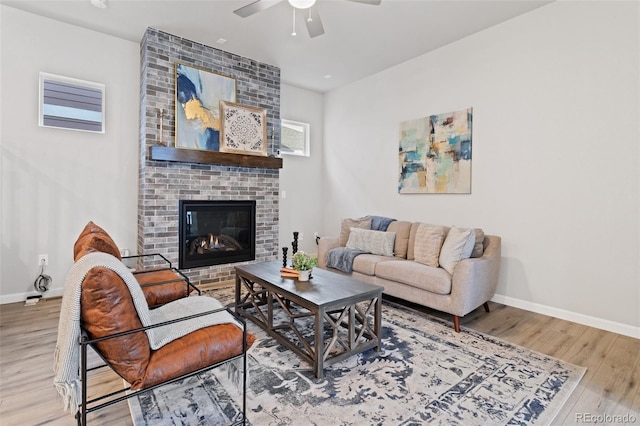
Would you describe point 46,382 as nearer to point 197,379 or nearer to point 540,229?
point 197,379

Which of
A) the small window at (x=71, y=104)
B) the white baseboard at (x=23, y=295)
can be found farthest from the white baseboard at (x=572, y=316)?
the small window at (x=71, y=104)

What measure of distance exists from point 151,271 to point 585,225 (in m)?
3.99

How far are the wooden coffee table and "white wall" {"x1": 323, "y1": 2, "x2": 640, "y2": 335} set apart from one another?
76.9 inches

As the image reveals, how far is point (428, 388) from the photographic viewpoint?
6.47 feet

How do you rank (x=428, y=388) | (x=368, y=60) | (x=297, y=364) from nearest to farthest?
(x=428, y=388)
(x=297, y=364)
(x=368, y=60)

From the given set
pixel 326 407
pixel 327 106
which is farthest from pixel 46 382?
pixel 327 106

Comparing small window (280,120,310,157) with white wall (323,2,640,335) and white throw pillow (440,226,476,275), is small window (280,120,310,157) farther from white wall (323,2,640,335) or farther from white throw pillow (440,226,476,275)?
white throw pillow (440,226,476,275)

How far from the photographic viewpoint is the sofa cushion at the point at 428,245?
130 inches

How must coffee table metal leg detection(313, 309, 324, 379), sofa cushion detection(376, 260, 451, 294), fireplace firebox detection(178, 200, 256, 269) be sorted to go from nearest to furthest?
coffee table metal leg detection(313, 309, 324, 379) < sofa cushion detection(376, 260, 451, 294) < fireplace firebox detection(178, 200, 256, 269)

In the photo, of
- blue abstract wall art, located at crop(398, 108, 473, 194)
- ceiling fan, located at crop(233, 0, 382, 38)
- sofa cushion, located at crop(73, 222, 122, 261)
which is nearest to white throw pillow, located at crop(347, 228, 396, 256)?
blue abstract wall art, located at crop(398, 108, 473, 194)

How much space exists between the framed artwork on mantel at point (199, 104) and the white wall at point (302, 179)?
148cm

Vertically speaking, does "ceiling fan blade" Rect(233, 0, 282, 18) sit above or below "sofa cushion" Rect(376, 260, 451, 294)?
above

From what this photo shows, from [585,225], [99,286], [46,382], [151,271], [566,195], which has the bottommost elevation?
[46,382]

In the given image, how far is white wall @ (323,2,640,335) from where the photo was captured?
278cm
